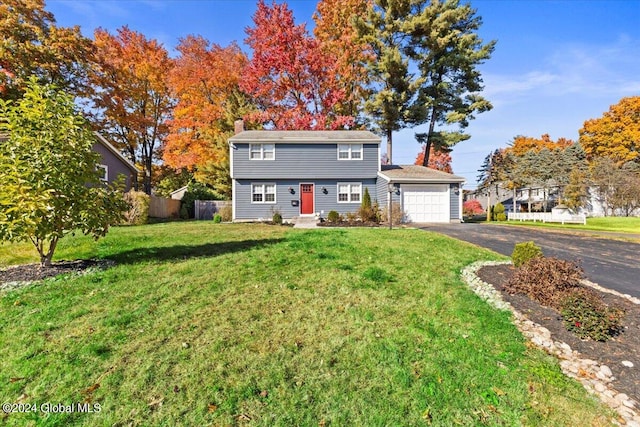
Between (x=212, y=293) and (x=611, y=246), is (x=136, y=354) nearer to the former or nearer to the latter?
(x=212, y=293)

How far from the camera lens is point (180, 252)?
22.6 ft

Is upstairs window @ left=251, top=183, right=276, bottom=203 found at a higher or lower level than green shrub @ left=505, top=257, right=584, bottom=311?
higher

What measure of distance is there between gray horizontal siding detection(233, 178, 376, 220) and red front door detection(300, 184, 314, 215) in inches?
9.2

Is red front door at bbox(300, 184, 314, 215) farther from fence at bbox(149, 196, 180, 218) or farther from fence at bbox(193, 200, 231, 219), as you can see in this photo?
fence at bbox(149, 196, 180, 218)

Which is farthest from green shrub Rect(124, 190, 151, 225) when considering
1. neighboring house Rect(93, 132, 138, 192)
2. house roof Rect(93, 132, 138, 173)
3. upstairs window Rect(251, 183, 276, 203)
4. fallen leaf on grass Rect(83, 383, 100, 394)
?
fallen leaf on grass Rect(83, 383, 100, 394)

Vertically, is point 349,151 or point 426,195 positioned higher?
point 349,151

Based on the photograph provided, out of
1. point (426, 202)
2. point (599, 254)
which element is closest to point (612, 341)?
point (599, 254)

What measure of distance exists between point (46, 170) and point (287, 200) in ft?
47.6

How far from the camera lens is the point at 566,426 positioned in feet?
8.27

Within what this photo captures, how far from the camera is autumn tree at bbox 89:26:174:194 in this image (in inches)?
874

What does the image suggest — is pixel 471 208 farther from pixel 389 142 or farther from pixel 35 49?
pixel 35 49

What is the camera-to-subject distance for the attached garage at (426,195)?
17.9 m

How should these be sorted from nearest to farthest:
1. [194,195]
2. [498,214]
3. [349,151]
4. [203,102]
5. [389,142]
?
[349,151], [194,195], [498,214], [203,102], [389,142]

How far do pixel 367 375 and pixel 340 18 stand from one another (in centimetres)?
2901
